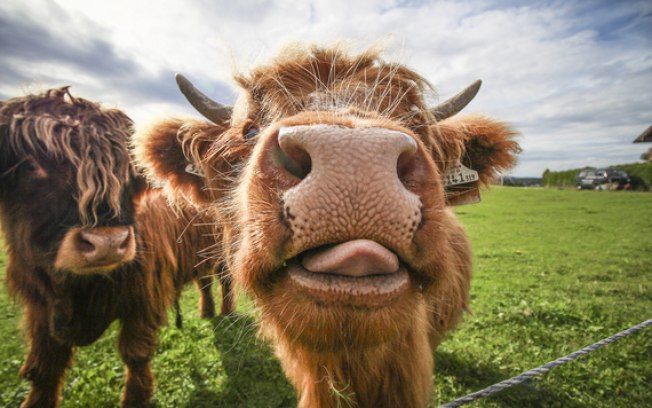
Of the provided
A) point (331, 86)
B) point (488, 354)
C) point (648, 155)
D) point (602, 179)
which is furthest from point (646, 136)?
point (331, 86)

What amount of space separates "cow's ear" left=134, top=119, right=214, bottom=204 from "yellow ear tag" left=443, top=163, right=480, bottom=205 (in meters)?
1.85

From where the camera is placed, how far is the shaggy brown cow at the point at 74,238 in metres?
2.66

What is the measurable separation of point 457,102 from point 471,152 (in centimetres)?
42

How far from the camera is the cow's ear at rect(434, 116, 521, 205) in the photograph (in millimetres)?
2406

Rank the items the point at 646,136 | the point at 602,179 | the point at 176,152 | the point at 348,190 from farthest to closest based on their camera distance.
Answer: the point at 602,179 < the point at 646,136 < the point at 176,152 < the point at 348,190

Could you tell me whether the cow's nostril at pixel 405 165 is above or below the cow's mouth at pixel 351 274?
above

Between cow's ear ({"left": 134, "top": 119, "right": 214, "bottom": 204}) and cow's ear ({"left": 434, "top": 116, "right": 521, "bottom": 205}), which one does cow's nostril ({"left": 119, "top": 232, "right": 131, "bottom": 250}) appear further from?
cow's ear ({"left": 434, "top": 116, "right": 521, "bottom": 205})

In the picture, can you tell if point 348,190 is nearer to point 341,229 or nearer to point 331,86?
point 341,229

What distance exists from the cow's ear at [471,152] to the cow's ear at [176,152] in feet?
5.86

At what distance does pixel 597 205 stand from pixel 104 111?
2744cm

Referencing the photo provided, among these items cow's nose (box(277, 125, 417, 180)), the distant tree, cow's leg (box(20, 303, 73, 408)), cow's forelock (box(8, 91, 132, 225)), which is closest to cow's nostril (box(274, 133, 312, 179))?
cow's nose (box(277, 125, 417, 180))

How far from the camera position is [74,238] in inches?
101

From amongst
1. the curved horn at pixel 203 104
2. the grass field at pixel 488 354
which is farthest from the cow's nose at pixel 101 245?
the curved horn at pixel 203 104

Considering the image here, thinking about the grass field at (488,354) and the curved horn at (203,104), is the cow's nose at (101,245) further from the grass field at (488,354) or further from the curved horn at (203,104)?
the curved horn at (203,104)
